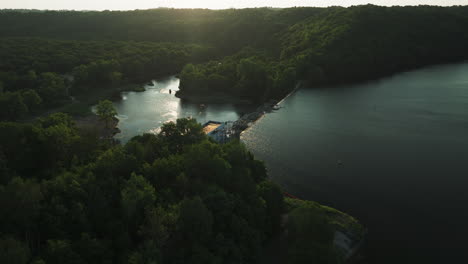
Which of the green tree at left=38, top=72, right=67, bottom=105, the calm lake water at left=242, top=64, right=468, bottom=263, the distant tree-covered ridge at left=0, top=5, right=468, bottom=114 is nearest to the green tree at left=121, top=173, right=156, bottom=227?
the calm lake water at left=242, top=64, right=468, bottom=263

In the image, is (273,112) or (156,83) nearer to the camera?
(273,112)

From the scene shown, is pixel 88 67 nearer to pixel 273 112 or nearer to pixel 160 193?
pixel 273 112

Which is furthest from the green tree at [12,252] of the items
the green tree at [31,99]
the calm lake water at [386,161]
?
the green tree at [31,99]

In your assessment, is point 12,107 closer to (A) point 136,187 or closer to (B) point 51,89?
(B) point 51,89

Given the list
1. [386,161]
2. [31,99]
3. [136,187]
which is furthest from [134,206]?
[31,99]

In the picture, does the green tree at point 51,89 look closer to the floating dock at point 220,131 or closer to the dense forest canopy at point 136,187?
the dense forest canopy at point 136,187

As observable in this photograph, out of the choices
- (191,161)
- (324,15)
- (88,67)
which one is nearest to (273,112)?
(191,161)
